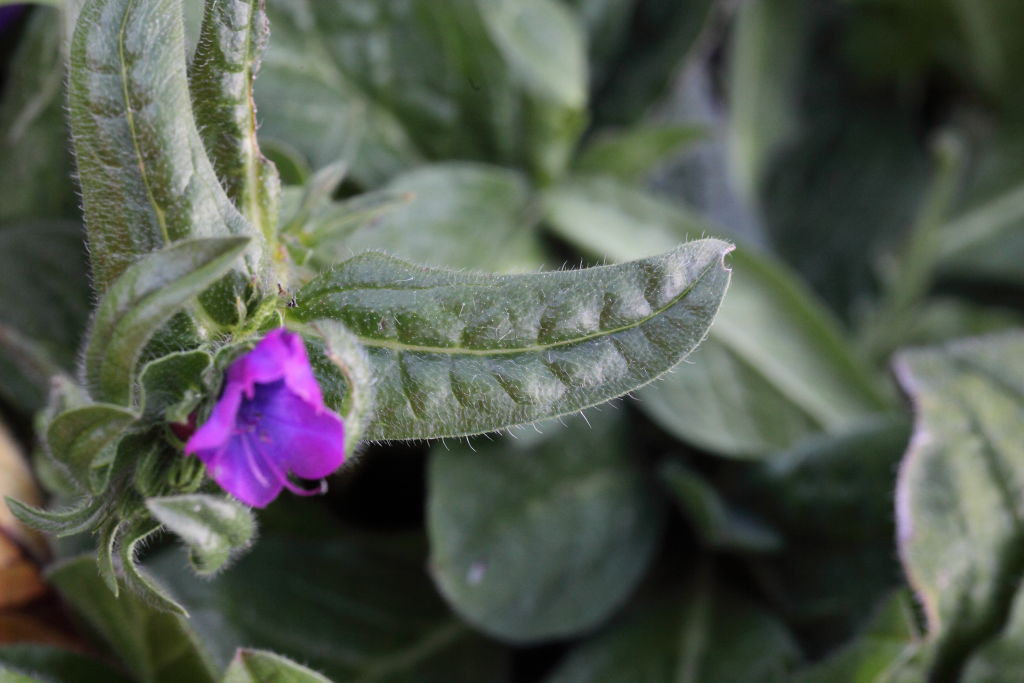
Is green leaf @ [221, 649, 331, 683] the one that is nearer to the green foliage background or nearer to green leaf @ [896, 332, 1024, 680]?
the green foliage background

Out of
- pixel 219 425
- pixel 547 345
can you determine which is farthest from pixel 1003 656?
pixel 219 425

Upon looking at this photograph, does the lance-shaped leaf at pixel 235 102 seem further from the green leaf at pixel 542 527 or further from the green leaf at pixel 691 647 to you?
the green leaf at pixel 691 647

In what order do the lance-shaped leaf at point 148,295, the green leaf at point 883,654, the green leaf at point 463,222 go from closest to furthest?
the lance-shaped leaf at point 148,295 < the green leaf at point 883,654 < the green leaf at point 463,222

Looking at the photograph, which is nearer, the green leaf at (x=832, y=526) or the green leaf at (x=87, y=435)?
the green leaf at (x=87, y=435)

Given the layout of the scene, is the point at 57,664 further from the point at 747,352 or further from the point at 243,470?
the point at 747,352

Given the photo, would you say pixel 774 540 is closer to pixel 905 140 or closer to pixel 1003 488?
pixel 1003 488

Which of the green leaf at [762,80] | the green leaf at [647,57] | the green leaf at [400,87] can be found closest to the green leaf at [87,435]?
the green leaf at [400,87]

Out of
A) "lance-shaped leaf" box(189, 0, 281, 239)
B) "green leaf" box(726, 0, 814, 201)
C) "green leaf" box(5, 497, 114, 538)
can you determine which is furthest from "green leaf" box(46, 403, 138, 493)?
"green leaf" box(726, 0, 814, 201)
